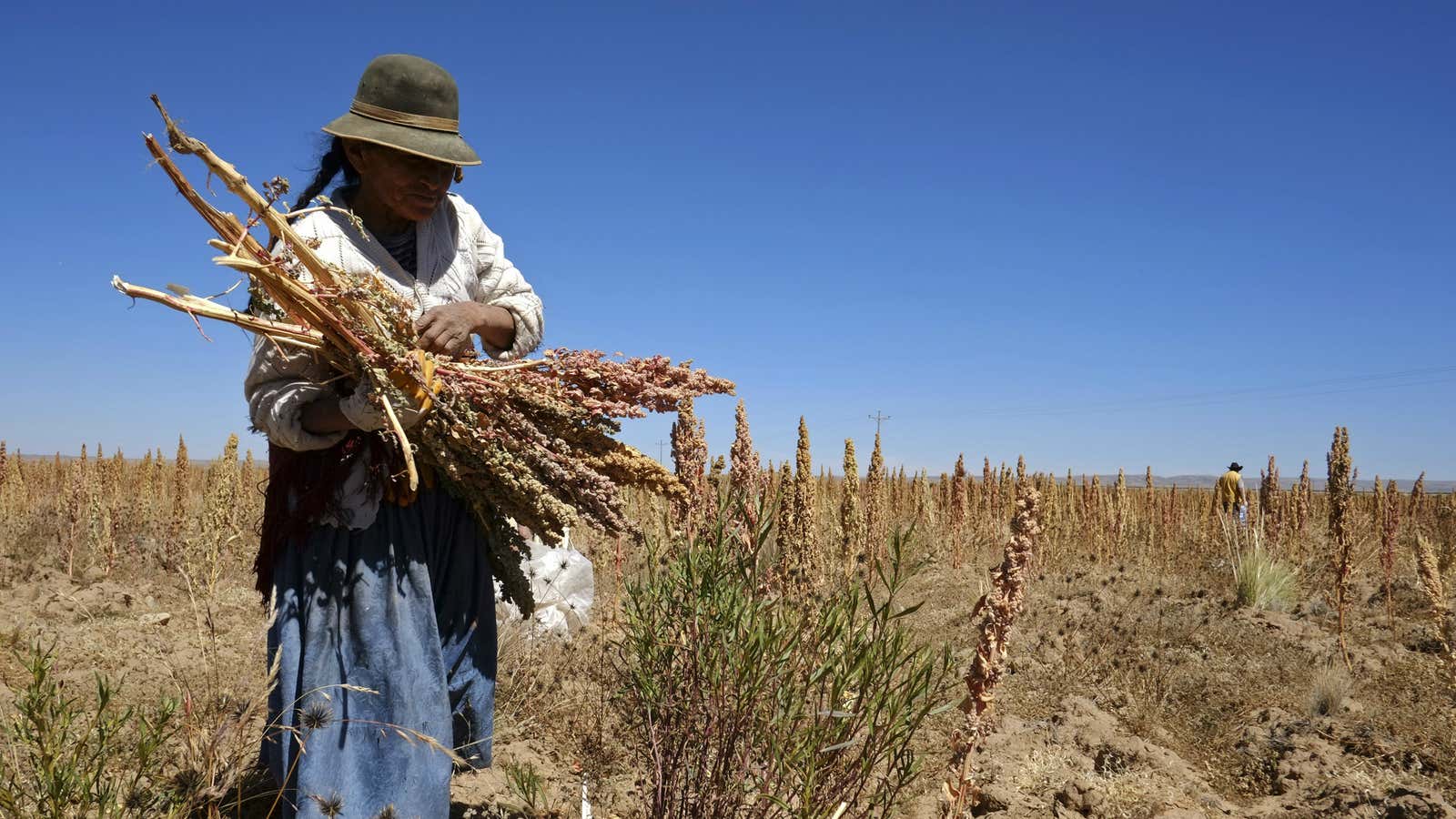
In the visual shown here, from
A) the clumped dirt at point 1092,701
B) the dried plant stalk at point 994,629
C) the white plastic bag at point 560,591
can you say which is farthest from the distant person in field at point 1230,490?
the dried plant stalk at point 994,629

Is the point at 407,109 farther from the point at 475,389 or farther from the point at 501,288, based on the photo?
the point at 475,389

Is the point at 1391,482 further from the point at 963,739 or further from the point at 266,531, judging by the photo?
the point at 266,531

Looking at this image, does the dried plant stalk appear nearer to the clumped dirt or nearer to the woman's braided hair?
the clumped dirt

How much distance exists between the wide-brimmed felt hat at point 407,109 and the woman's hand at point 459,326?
1.17 feet

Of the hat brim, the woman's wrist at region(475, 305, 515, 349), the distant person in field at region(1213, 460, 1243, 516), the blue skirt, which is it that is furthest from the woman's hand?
the distant person in field at region(1213, 460, 1243, 516)

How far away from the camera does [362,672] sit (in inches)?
81.8

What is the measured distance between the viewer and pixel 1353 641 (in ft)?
21.5

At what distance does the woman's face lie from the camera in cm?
207

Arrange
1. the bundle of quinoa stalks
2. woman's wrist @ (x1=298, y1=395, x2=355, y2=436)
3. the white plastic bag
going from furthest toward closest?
the white plastic bag → woman's wrist @ (x1=298, y1=395, x2=355, y2=436) → the bundle of quinoa stalks

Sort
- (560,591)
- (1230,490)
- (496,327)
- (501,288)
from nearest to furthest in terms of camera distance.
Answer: (496,327)
(501,288)
(560,591)
(1230,490)

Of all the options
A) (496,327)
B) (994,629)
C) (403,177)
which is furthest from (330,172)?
(994,629)

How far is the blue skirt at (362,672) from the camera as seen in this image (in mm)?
2025

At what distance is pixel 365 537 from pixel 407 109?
1071 mm

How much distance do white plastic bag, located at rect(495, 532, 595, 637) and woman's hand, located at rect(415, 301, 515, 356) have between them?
3.36 metres
